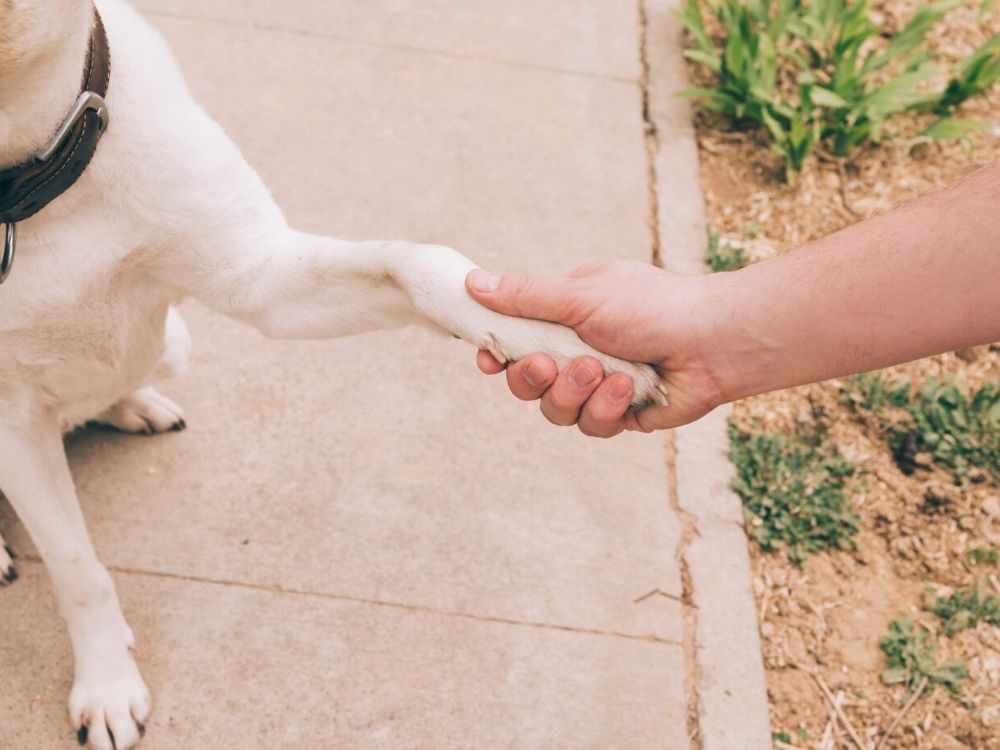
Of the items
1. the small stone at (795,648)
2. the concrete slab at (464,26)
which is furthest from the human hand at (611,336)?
the concrete slab at (464,26)

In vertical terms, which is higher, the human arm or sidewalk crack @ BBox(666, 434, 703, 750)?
the human arm

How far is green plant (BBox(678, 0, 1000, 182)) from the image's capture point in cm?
399

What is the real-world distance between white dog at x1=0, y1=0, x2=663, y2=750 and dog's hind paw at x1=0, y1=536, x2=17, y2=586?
0.36 m

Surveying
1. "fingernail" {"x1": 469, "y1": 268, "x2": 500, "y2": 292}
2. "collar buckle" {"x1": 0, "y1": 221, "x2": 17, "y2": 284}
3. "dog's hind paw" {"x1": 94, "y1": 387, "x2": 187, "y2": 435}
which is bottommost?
"dog's hind paw" {"x1": 94, "y1": 387, "x2": 187, "y2": 435}

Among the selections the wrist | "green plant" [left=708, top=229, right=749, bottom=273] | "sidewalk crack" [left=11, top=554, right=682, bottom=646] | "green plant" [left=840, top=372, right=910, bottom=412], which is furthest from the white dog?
"green plant" [left=708, top=229, right=749, bottom=273]

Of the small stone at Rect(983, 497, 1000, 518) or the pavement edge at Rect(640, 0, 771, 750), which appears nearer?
the pavement edge at Rect(640, 0, 771, 750)

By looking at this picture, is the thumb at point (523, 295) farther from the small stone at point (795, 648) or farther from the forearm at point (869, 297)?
the small stone at point (795, 648)

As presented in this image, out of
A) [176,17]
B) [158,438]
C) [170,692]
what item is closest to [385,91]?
[176,17]

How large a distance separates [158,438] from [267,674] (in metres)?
0.83

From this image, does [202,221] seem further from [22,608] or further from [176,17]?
[176,17]

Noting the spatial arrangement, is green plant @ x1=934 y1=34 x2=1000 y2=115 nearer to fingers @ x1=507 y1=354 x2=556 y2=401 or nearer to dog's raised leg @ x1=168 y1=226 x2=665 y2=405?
dog's raised leg @ x1=168 y1=226 x2=665 y2=405

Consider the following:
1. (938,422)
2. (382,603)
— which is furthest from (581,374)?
(938,422)

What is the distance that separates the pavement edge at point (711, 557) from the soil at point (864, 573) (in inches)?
2.9

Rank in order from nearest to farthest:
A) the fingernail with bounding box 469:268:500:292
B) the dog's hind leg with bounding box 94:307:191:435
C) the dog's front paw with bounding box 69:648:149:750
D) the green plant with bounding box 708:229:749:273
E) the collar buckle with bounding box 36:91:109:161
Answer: the collar buckle with bounding box 36:91:109:161
the fingernail with bounding box 469:268:500:292
the dog's front paw with bounding box 69:648:149:750
the dog's hind leg with bounding box 94:307:191:435
the green plant with bounding box 708:229:749:273
